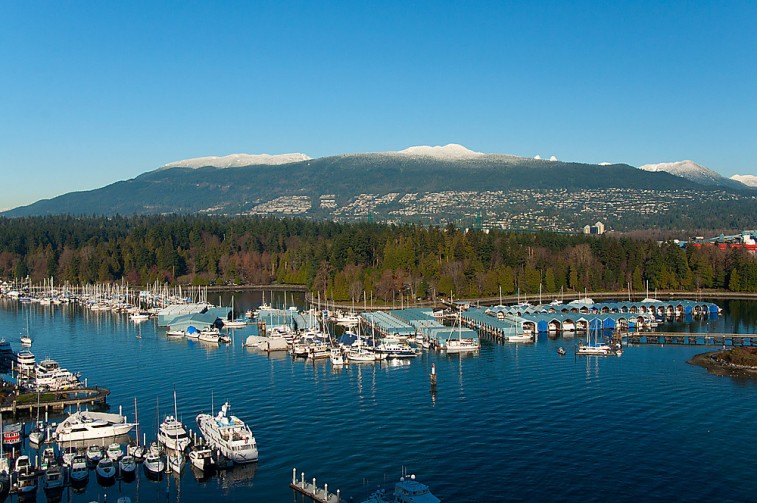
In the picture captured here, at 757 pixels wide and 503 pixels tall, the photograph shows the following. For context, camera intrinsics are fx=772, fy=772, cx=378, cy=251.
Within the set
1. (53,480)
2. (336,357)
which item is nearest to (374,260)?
(336,357)

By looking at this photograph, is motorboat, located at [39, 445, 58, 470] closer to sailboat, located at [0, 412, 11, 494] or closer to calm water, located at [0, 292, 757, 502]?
sailboat, located at [0, 412, 11, 494]

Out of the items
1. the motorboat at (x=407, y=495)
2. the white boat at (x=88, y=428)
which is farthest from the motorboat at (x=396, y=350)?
the motorboat at (x=407, y=495)

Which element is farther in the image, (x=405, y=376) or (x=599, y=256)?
(x=599, y=256)

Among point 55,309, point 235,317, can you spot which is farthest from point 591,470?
point 55,309

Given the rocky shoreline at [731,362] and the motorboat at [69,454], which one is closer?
the motorboat at [69,454]

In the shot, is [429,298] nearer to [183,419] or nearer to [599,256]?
[599,256]

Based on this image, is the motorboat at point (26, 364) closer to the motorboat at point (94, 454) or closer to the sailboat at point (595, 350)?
the motorboat at point (94, 454)

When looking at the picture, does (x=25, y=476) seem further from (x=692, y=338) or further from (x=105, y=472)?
(x=692, y=338)
